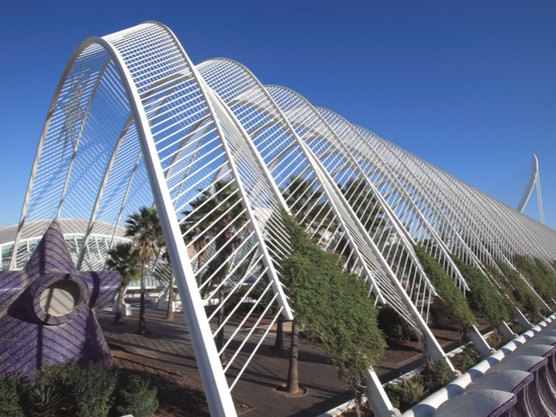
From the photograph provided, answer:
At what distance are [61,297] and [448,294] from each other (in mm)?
14304

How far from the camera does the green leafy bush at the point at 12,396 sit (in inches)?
286

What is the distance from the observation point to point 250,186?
1022cm

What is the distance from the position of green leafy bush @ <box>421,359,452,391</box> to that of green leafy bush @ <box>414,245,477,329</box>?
3.48 metres

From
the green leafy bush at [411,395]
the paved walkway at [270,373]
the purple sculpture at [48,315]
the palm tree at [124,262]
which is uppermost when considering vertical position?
the palm tree at [124,262]

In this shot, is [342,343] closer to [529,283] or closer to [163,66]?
[163,66]

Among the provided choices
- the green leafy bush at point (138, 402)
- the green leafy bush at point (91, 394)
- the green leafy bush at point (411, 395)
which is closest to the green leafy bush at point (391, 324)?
the green leafy bush at point (411, 395)

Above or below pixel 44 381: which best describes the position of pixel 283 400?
below

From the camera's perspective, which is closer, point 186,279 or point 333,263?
point 186,279

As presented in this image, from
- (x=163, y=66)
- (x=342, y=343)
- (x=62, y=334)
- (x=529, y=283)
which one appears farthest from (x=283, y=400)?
(x=529, y=283)

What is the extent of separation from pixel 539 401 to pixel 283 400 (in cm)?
675

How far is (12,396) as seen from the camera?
7.59 metres

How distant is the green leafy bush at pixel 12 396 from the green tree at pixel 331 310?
20.3 ft

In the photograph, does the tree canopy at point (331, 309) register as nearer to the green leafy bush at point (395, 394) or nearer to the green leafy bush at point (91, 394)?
the green leafy bush at point (395, 394)

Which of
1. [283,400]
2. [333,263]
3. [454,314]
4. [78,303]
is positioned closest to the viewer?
[333,263]
